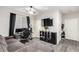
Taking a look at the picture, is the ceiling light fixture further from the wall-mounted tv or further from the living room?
the wall-mounted tv

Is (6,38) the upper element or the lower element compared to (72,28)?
lower

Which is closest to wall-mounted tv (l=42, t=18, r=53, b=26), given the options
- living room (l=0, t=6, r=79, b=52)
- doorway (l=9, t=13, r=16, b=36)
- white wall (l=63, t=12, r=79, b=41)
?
Answer: living room (l=0, t=6, r=79, b=52)

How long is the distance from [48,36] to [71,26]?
44cm

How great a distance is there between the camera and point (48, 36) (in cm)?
124

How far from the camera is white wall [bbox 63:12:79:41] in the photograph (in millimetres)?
1189

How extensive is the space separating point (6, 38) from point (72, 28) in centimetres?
114

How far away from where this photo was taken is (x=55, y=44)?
1196mm

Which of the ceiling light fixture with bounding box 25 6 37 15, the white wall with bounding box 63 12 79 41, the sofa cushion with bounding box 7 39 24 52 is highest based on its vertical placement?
the ceiling light fixture with bounding box 25 6 37 15

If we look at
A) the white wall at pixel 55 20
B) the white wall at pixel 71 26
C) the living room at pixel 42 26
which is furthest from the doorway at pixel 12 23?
the white wall at pixel 71 26

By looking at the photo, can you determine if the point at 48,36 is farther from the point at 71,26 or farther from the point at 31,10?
the point at 31,10

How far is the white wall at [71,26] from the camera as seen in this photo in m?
1.19

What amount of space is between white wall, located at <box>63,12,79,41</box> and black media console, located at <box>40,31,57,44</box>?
24 cm
